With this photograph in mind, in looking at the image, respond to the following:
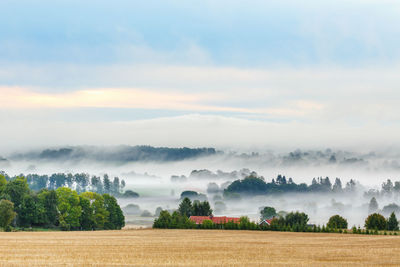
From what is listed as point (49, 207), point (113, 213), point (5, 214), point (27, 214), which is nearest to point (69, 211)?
point (49, 207)

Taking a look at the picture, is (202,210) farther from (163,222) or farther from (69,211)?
(163,222)

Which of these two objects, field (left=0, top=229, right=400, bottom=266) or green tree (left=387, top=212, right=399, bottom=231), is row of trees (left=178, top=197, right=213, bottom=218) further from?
field (left=0, top=229, right=400, bottom=266)

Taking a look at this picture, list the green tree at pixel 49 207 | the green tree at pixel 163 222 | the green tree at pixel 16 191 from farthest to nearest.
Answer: the green tree at pixel 16 191, the green tree at pixel 49 207, the green tree at pixel 163 222

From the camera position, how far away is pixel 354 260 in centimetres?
6650

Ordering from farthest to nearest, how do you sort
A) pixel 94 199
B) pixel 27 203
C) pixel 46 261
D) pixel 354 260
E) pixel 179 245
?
pixel 94 199, pixel 27 203, pixel 179 245, pixel 354 260, pixel 46 261

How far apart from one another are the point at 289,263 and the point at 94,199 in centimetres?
11469

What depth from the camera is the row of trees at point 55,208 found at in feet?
497

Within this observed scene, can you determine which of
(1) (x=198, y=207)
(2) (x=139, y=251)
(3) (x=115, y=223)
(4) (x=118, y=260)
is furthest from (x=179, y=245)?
(1) (x=198, y=207)

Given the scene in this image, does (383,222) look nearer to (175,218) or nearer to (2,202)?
(175,218)

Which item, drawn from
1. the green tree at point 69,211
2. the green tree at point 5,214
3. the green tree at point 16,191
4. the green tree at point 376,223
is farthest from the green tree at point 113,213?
the green tree at point 376,223

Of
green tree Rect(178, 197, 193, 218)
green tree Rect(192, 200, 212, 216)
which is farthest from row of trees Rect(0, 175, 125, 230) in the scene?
green tree Rect(192, 200, 212, 216)

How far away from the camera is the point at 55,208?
516 ft

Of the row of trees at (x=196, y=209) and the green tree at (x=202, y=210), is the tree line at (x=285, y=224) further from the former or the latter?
the row of trees at (x=196, y=209)

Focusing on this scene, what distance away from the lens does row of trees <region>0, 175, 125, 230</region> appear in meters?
152
